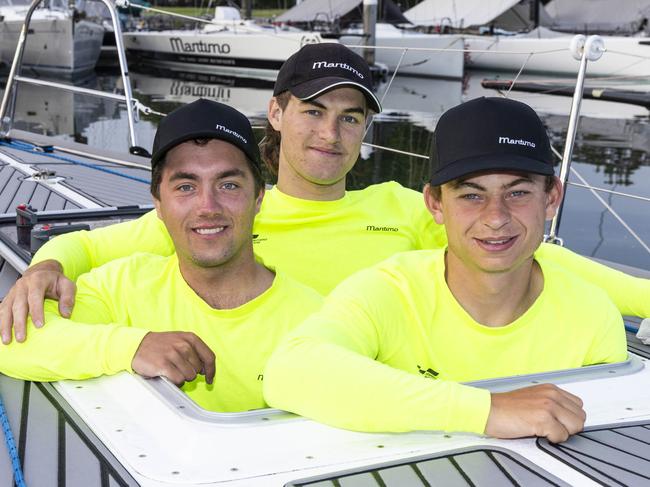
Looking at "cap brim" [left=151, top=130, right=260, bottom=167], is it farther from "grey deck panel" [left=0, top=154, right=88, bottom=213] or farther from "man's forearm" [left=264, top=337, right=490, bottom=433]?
"grey deck panel" [left=0, top=154, right=88, bottom=213]

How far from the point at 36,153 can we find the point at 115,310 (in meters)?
3.47

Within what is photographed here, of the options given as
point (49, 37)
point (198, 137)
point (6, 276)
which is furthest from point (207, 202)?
point (49, 37)

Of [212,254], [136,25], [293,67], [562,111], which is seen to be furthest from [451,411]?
[136,25]

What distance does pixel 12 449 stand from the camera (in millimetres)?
1508

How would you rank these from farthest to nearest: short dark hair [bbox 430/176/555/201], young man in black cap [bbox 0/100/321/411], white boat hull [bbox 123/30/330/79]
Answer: white boat hull [bbox 123/30/330/79], young man in black cap [bbox 0/100/321/411], short dark hair [bbox 430/176/555/201]

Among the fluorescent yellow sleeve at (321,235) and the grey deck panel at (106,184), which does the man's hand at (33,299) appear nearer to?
the fluorescent yellow sleeve at (321,235)

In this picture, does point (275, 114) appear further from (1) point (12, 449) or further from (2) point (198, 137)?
(1) point (12, 449)

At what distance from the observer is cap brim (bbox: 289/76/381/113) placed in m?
2.48

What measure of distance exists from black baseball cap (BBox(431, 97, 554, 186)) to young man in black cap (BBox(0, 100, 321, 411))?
0.48 metres

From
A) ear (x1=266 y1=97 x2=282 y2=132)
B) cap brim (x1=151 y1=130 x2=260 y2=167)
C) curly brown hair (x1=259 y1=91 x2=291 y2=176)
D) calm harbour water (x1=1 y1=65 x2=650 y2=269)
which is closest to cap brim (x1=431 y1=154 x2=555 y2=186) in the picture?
cap brim (x1=151 y1=130 x2=260 y2=167)

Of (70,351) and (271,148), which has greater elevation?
(271,148)

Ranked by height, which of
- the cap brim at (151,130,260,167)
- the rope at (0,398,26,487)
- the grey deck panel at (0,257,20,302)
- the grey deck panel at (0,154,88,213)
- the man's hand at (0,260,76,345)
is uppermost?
the cap brim at (151,130,260,167)

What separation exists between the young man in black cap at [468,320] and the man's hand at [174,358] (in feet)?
0.52

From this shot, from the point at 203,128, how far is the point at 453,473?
0.94 m
